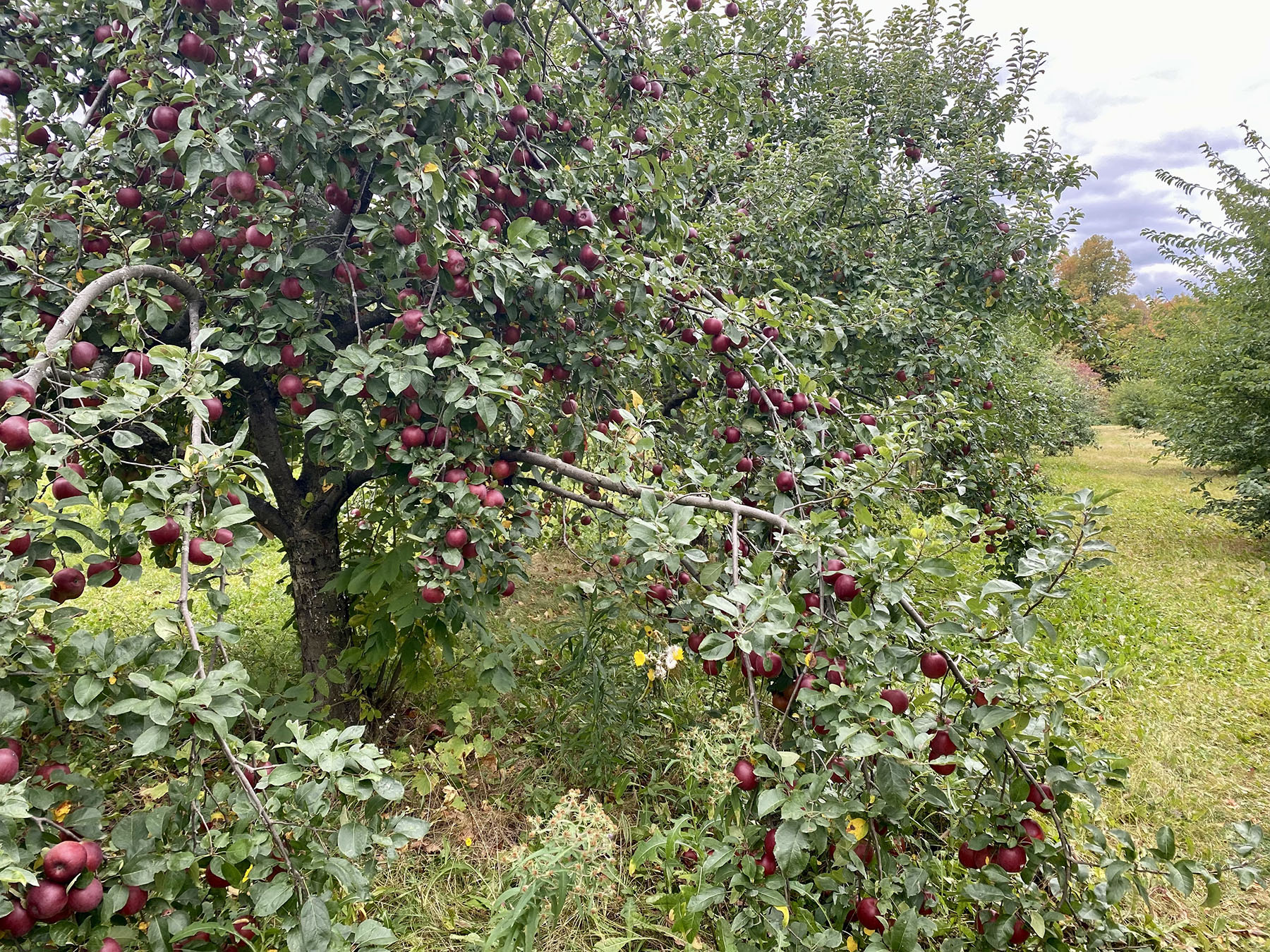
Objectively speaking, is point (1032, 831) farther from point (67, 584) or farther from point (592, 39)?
point (592, 39)

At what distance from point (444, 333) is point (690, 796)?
84.8 inches

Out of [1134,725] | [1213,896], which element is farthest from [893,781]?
[1134,725]

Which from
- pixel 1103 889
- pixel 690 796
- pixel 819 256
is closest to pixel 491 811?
pixel 690 796

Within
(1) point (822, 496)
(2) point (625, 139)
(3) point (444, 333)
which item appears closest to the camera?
(3) point (444, 333)

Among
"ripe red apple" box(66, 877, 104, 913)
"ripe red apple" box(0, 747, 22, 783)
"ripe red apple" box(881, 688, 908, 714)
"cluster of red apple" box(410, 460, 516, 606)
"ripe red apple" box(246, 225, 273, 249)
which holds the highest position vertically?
"ripe red apple" box(246, 225, 273, 249)

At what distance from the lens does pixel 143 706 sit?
1007 mm

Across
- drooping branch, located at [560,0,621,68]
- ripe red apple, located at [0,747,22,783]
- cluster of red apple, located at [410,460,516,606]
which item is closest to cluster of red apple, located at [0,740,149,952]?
ripe red apple, located at [0,747,22,783]

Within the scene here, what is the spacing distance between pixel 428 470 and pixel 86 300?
2.66 feet

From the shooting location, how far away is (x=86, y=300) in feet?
4.60

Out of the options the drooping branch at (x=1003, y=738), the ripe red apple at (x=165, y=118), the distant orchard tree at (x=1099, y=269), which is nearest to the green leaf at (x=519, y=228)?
the ripe red apple at (x=165, y=118)

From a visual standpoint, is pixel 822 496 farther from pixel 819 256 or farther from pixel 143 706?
pixel 819 256

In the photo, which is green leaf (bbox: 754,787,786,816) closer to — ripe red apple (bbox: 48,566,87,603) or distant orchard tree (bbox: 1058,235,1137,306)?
ripe red apple (bbox: 48,566,87,603)

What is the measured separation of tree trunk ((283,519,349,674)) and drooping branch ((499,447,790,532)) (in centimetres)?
140

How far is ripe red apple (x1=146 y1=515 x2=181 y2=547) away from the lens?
1.14 metres
